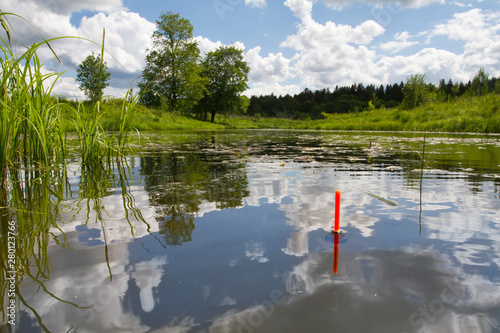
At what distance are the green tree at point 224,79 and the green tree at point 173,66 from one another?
7.53 meters

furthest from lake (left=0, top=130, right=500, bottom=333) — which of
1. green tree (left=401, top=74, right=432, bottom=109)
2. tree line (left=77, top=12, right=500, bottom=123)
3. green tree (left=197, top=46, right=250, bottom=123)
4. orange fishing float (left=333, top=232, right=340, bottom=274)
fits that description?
green tree (left=197, top=46, right=250, bottom=123)

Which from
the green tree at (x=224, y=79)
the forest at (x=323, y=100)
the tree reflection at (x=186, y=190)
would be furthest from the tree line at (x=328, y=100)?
the tree reflection at (x=186, y=190)

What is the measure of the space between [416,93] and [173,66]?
983 inches

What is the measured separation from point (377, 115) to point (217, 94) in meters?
23.1

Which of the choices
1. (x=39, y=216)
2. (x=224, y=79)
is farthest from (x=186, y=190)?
(x=224, y=79)

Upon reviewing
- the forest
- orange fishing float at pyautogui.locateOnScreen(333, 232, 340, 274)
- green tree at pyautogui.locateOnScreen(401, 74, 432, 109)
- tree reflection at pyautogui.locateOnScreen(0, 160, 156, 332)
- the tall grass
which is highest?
the forest

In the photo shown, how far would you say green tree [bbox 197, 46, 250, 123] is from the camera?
141ft

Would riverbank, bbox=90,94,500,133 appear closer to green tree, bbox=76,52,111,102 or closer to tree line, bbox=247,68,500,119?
green tree, bbox=76,52,111,102

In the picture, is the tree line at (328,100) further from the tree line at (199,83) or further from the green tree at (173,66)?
the green tree at (173,66)

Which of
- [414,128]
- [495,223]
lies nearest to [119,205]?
[495,223]

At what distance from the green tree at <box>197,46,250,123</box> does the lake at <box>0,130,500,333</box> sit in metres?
41.0

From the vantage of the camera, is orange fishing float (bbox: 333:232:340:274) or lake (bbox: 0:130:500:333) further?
orange fishing float (bbox: 333:232:340:274)

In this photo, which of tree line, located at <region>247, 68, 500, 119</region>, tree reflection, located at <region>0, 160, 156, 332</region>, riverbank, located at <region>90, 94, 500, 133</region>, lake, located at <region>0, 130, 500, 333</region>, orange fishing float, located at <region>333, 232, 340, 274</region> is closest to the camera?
lake, located at <region>0, 130, 500, 333</region>

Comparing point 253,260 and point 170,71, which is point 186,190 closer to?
point 253,260
